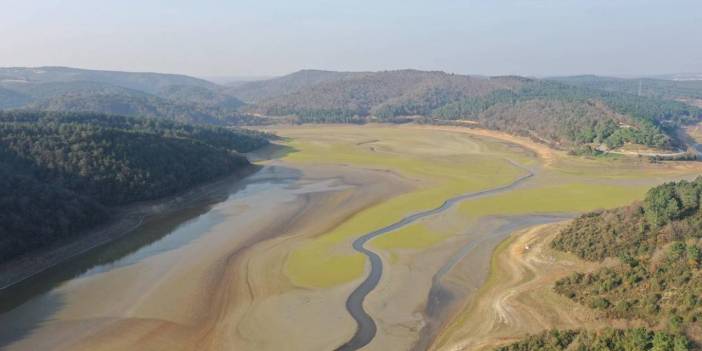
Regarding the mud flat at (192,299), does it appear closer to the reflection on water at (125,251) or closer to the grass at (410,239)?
the reflection on water at (125,251)

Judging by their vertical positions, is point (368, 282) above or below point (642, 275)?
below

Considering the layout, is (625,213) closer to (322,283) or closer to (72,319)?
(322,283)

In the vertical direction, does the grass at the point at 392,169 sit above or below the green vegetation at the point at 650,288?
below

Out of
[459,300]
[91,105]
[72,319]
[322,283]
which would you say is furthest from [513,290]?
[91,105]

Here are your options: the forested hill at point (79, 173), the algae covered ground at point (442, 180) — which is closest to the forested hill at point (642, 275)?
the algae covered ground at point (442, 180)

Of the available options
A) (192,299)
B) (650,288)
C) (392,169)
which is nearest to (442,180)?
(392,169)

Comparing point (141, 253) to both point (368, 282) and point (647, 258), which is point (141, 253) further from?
point (647, 258)

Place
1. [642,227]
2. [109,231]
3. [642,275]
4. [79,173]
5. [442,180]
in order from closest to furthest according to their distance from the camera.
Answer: [642,275], [642,227], [109,231], [79,173], [442,180]
